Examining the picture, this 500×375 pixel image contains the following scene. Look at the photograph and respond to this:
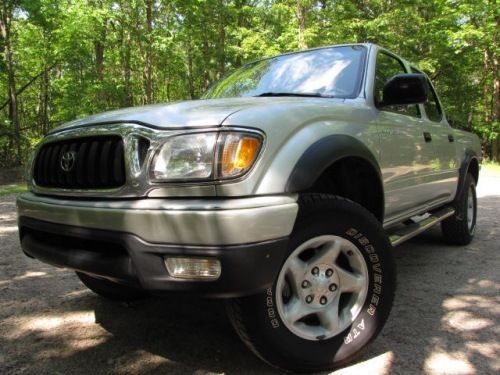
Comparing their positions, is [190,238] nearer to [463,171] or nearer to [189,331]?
[189,331]

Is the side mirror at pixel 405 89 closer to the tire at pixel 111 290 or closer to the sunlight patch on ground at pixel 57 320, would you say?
the tire at pixel 111 290

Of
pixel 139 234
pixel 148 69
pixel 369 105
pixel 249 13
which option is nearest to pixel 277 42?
pixel 249 13

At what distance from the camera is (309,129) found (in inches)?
87.4

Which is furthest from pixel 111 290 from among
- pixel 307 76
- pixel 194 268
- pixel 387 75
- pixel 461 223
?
pixel 461 223

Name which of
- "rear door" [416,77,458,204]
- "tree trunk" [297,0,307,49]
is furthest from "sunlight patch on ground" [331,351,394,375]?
"tree trunk" [297,0,307,49]

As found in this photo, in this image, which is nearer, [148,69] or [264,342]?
[264,342]

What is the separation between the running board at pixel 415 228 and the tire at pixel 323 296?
1.76ft

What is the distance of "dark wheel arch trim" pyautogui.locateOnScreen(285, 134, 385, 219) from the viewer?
2004 millimetres

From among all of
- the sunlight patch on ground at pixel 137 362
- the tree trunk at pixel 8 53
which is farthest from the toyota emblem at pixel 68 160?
the tree trunk at pixel 8 53

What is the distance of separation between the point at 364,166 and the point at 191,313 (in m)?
1.49

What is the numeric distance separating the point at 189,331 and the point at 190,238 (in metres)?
1.15

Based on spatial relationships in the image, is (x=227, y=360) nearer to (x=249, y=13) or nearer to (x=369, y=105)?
(x=369, y=105)

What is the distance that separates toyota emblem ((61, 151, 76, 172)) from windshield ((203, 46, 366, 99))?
1414mm

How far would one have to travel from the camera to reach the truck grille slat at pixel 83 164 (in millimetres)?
2035
